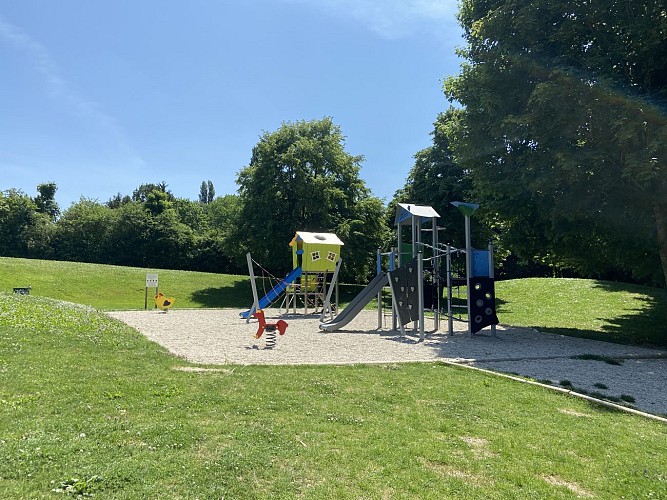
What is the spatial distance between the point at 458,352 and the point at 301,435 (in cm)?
765

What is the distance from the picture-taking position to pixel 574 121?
1252 centimetres

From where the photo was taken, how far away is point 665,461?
14.8 ft

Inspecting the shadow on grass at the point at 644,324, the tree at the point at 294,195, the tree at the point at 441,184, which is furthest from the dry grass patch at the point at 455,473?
the tree at the point at 294,195

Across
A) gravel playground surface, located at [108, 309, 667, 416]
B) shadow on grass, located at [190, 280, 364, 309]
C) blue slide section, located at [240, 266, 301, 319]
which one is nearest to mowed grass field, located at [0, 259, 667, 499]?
gravel playground surface, located at [108, 309, 667, 416]

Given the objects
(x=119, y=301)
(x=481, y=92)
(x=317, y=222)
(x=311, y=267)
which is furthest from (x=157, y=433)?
(x=317, y=222)

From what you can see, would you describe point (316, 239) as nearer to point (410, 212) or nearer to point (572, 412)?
point (410, 212)

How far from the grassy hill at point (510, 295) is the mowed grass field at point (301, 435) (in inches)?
453

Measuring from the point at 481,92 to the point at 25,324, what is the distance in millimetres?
13958

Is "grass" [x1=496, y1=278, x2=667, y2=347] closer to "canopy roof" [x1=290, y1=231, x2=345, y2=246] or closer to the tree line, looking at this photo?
the tree line

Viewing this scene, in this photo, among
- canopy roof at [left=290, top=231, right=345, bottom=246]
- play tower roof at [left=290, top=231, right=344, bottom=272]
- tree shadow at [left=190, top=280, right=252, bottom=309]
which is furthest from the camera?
tree shadow at [left=190, top=280, right=252, bottom=309]

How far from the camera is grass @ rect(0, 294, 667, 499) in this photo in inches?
148

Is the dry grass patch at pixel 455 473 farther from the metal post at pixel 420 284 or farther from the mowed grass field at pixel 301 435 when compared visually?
the metal post at pixel 420 284

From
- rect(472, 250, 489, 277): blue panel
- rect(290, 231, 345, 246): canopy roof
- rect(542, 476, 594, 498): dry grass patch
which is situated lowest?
rect(542, 476, 594, 498): dry grass patch

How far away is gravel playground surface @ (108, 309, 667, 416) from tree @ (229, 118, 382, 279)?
17.2 metres
